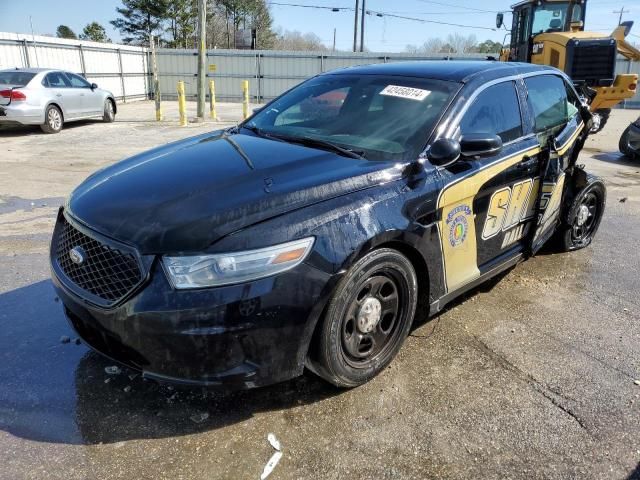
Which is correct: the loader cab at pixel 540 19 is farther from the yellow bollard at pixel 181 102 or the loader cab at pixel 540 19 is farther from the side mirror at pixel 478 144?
the side mirror at pixel 478 144

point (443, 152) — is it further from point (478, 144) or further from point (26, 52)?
point (26, 52)

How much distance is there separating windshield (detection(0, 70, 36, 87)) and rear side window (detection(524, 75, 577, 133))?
12.0 metres

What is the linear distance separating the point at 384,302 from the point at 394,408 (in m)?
0.57

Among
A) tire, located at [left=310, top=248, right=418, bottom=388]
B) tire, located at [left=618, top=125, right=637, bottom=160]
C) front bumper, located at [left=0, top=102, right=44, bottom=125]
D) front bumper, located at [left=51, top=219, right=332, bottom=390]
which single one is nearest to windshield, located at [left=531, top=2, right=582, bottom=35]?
tire, located at [left=618, top=125, right=637, bottom=160]

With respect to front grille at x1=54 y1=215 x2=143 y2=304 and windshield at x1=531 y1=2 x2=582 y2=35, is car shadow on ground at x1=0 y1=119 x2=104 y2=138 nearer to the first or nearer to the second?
front grille at x1=54 y1=215 x2=143 y2=304

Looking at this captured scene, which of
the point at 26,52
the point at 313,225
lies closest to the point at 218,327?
the point at 313,225

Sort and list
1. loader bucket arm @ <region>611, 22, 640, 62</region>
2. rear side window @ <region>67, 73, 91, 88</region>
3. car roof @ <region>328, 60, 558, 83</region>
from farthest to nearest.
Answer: rear side window @ <region>67, 73, 91, 88</region>
loader bucket arm @ <region>611, 22, 640, 62</region>
car roof @ <region>328, 60, 558, 83</region>

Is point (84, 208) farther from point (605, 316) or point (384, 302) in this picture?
point (605, 316)

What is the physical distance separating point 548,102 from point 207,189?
3.15 m

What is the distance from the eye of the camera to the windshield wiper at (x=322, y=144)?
3077mm

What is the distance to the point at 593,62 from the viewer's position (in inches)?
485

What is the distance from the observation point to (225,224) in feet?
7.79

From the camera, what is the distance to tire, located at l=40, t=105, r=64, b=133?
1294cm

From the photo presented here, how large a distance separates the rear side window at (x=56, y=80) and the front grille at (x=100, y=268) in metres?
12.0
